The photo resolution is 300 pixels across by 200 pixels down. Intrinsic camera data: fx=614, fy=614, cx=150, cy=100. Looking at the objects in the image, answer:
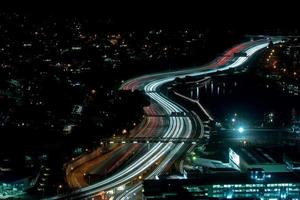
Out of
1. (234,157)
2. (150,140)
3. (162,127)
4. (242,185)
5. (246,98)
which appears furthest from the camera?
(246,98)

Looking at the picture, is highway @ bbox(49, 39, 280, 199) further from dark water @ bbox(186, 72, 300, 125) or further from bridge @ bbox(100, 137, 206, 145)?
dark water @ bbox(186, 72, 300, 125)

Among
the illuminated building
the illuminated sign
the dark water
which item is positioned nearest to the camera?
the illuminated building

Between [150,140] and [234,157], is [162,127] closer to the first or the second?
[150,140]

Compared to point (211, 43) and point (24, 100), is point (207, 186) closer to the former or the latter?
point (24, 100)

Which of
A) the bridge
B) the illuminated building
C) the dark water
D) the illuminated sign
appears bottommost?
the illuminated building

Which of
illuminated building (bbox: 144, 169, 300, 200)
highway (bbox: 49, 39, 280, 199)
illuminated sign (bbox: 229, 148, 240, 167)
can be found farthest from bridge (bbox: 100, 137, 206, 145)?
illuminated building (bbox: 144, 169, 300, 200)

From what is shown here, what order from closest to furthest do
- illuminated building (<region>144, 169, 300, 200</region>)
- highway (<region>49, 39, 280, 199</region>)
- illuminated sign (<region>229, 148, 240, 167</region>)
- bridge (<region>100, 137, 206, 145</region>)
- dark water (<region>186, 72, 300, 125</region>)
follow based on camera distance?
illuminated building (<region>144, 169, 300, 200</region>) → highway (<region>49, 39, 280, 199</region>) → illuminated sign (<region>229, 148, 240, 167</region>) → bridge (<region>100, 137, 206, 145</region>) → dark water (<region>186, 72, 300, 125</region>)

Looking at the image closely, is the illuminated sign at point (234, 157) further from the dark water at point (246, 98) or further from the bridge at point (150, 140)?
the dark water at point (246, 98)

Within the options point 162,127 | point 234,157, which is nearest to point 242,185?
point 234,157

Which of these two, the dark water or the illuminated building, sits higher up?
the dark water
